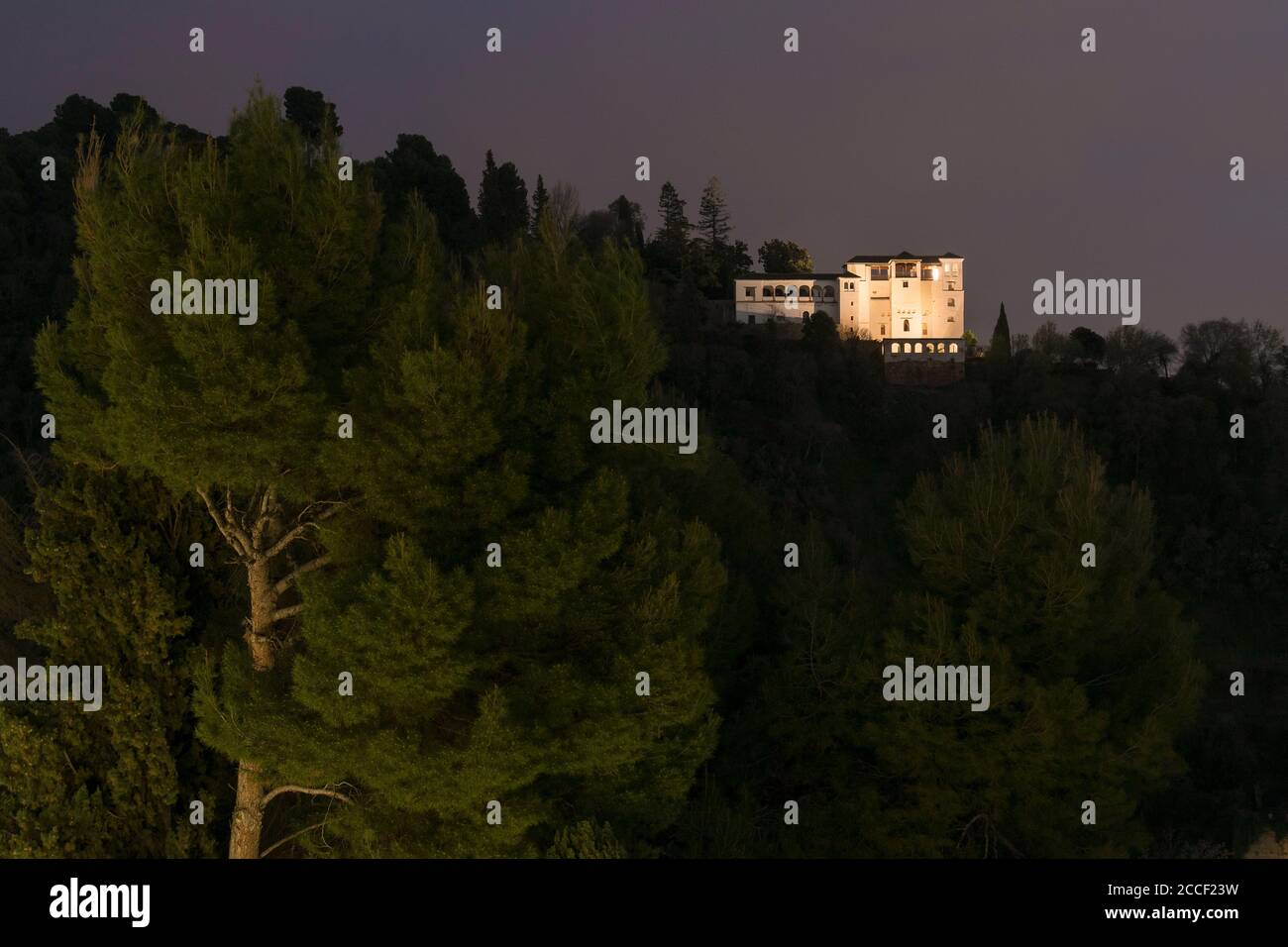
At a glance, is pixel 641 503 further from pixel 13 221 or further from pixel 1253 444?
pixel 1253 444

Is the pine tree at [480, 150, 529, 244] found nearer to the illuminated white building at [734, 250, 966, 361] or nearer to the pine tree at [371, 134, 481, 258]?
the pine tree at [371, 134, 481, 258]

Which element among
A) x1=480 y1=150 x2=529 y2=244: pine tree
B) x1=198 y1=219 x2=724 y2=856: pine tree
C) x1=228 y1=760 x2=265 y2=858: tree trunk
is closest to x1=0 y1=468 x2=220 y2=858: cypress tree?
x1=228 y1=760 x2=265 y2=858: tree trunk

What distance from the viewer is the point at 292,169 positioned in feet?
33.9

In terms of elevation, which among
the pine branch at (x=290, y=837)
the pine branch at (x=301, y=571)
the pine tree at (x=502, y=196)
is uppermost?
the pine tree at (x=502, y=196)

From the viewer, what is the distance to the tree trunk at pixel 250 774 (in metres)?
11.0

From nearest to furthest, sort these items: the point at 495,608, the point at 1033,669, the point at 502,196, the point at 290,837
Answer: the point at 495,608 < the point at 290,837 < the point at 1033,669 < the point at 502,196

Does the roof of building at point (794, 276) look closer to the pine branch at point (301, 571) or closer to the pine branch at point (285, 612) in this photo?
the pine branch at point (301, 571)

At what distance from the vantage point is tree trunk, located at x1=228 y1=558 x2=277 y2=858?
11039mm

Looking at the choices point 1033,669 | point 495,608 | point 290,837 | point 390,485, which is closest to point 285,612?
point 390,485

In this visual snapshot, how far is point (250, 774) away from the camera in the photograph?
10.9 metres

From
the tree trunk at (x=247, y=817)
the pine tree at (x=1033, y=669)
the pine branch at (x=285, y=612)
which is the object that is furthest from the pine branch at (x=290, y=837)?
the pine tree at (x=1033, y=669)

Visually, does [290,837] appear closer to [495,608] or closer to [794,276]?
[495,608]

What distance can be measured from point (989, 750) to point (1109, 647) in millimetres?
2261

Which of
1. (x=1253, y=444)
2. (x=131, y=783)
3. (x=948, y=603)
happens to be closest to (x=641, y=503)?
(x=948, y=603)
